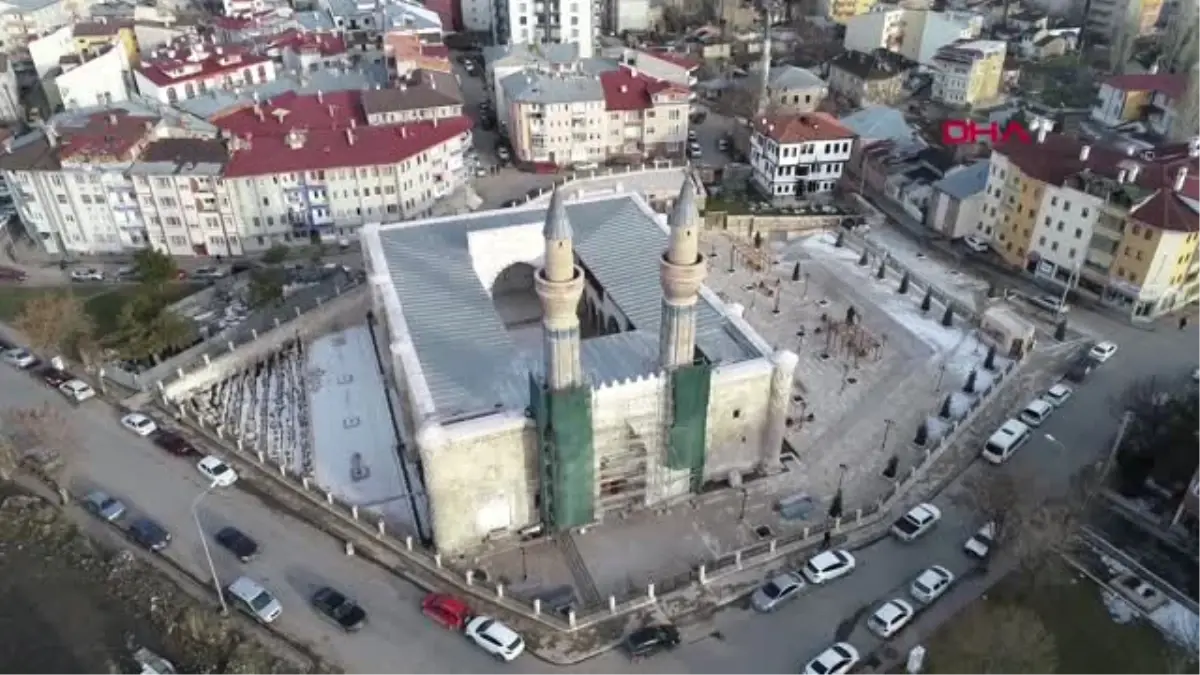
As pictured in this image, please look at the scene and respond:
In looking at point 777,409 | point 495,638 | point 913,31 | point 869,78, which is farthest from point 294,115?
point 913,31

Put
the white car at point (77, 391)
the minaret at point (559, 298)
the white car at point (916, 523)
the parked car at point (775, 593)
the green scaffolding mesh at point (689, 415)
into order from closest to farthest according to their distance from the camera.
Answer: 1. the minaret at point (559, 298)
2. the parked car at point (775, 593)
3. the green scaffolding mesh at point (689, 415)
4. the white car at point (916, 523)
5. the white car at point (77, 391)

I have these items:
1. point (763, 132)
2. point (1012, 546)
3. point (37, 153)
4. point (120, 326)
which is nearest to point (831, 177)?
point (763, 132)

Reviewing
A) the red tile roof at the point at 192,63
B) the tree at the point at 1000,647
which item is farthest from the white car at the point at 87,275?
the tree at the point at 1000,647

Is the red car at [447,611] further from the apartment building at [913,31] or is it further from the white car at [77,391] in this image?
the apartment building at [913,31]

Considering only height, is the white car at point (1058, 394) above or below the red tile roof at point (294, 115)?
below

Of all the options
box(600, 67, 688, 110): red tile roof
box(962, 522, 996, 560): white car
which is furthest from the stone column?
box(600, 67, 688, 110): red tile roof

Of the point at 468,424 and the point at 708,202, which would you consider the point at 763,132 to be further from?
the point at 468,424

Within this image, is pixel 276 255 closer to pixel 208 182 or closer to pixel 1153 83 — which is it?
pixel 208 182
